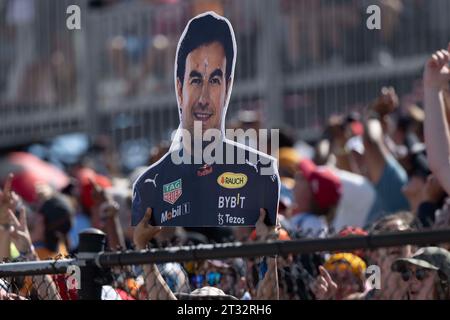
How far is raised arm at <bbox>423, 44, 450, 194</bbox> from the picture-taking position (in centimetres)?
626

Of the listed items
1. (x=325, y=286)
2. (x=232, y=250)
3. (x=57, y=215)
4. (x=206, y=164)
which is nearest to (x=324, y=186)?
(x=57, y=215)

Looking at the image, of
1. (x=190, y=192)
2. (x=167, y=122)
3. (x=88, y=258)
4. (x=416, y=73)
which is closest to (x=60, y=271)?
(x=88, y=258)

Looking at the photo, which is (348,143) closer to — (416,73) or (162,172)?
(416,73)

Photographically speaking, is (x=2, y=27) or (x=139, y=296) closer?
(x=139, y=296)

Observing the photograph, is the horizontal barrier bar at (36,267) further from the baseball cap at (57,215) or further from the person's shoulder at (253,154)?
the baseball cap at (57,215)

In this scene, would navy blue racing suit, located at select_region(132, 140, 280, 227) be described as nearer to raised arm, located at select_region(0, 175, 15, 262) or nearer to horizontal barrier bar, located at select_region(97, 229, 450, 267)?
horizontal barrier bar, located at select_region(97, 229, 450, 267)

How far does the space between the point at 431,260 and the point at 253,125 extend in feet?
12.5

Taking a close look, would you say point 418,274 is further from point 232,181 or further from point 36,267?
point 36,267

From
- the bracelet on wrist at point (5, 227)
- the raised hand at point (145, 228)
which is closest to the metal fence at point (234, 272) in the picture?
the raised hand at point (145, 228)

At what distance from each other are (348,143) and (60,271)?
5.21m

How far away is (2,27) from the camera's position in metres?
14.6

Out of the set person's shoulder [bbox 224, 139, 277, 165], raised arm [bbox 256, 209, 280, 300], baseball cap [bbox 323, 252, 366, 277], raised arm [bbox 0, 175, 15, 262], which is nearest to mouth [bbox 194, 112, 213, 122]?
person's shoulder [bbox 224, 139, 277, 165]

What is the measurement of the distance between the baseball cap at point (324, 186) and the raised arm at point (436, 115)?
8.89 feet

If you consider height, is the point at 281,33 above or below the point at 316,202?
above
